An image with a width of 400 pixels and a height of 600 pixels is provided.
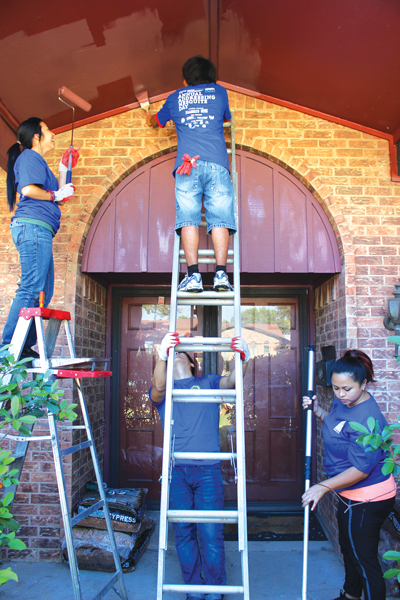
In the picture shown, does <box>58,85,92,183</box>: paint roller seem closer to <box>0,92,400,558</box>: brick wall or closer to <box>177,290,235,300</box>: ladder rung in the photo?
<box>0,92,400,558</box>: brick wall

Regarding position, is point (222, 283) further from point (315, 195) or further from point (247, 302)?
point (247, 302)

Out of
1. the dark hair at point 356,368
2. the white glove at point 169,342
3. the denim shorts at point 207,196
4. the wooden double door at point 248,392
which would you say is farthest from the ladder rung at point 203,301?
the wooden double door at point 248,392

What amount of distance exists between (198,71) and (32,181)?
1.49 metres

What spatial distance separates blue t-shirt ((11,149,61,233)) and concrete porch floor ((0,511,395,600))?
2562 mm

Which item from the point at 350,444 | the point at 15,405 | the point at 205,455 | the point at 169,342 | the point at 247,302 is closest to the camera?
the point at 15,405

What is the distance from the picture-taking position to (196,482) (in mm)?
2922

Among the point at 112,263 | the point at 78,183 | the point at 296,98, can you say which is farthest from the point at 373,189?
the point at 78,183

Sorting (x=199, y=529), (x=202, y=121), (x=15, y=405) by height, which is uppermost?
(x=202, y=121)

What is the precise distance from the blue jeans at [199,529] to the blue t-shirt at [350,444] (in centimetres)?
80

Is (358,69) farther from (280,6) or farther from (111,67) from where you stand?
(111,67)

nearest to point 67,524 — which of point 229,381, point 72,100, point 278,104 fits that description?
point 229,381

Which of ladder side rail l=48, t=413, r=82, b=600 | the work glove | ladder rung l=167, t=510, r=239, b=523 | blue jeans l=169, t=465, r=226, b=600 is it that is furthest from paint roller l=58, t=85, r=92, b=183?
ladder rung l=167, t=510, r=239, b=523

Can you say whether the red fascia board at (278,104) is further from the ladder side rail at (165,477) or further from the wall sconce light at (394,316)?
the ladder side rail at (165,477)

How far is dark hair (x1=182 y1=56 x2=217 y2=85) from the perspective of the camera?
3.17m
